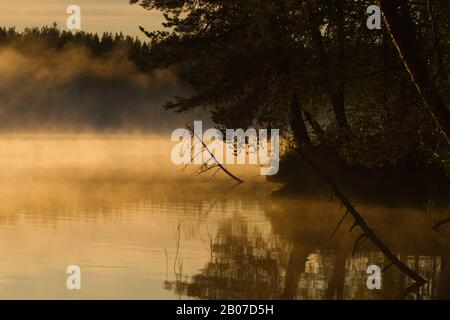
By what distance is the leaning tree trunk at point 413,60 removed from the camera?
19.1 metres

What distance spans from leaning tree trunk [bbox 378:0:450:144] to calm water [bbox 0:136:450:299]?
117 inches

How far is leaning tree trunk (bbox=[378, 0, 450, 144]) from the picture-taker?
19.1 metres

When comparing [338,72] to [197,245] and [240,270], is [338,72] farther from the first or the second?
[240,270]

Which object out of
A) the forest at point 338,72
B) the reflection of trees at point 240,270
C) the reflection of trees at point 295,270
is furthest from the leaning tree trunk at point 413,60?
the reflection of trees at point 240,270

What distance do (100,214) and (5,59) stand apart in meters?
105

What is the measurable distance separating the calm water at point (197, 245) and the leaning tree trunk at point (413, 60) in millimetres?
2969

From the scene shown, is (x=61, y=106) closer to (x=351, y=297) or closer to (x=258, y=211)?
(x=258, y=211)

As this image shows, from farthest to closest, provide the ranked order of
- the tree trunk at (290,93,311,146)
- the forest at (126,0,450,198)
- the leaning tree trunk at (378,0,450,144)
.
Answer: the tree trunk at (290,93,311,146) < the forest at (126,0,450,198) < the leaning tree trunk at (378,0,450,144)

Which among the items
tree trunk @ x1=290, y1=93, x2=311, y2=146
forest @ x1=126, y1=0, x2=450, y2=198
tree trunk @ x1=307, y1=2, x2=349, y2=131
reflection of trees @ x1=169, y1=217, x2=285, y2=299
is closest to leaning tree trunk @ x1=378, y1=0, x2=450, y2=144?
forest @ x1=126, y1=0, x2=450, y2=198

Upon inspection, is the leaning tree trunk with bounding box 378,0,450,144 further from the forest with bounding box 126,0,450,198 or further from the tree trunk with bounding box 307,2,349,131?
the tree trunk with bounding box 307,2,349,131

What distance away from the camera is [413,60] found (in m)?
19.4

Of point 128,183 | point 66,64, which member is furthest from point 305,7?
point 66,64

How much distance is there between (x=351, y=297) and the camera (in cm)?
1919

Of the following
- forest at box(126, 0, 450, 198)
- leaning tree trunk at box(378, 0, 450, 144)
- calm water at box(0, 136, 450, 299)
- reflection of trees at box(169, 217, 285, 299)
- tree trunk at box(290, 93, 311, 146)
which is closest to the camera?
leaning tree trunk at box(378, 0, 450, 144)
